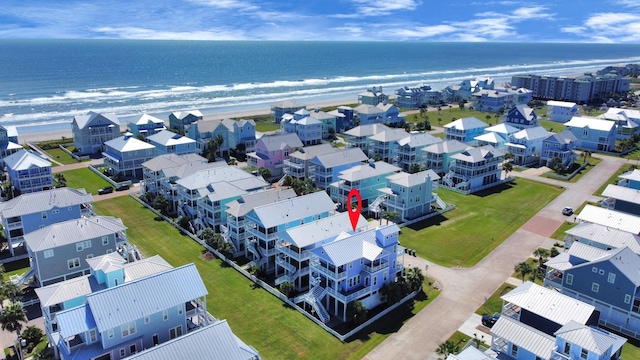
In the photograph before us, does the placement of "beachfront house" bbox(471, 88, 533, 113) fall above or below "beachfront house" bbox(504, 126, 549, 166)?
above

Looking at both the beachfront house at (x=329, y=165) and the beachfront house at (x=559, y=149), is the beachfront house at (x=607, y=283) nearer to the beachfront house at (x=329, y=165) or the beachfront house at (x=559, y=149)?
the beachfront house at (x=329, y=165)

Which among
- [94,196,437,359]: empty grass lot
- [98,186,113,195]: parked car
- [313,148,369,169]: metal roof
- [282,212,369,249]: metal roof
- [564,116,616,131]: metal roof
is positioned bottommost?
[94,196,437,359]: empty grass lot

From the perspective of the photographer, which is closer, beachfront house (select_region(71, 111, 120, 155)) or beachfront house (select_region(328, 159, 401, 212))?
beachfront house (select_region(328, 159, 401, 212))

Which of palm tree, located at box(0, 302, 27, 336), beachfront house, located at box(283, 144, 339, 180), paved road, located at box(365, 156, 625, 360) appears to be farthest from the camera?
beachfront house, located at box(283, 144, 339, 180)

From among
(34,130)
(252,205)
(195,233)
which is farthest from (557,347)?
(34,130)

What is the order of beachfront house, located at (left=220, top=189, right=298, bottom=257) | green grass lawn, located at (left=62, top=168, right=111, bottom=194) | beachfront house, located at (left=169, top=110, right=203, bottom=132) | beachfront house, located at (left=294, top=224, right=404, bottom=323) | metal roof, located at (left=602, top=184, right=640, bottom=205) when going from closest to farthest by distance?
1. beachfront house, located at (left=294, top=224, right=404, bottom=323)
2. beachfront house, located at (left=220, top=189, right=298, bottom=257)
3. metal roof, located at (left=602, top=184, right=640, bottom=205)
4. green grass lawn, located at (left=62, top=168, right=111, bottom=194)
5. beachfront house, located at (left=169, top=110, right=203, bottom=132)

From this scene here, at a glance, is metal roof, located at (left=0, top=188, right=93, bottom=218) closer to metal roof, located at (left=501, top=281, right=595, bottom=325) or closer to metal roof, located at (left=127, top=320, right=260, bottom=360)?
metal roof, located at (left=127, top=320, right=260, bottom=360)

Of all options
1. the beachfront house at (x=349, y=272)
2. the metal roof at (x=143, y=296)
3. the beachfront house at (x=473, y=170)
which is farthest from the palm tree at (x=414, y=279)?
the beachfront house at (x=473, y=170)

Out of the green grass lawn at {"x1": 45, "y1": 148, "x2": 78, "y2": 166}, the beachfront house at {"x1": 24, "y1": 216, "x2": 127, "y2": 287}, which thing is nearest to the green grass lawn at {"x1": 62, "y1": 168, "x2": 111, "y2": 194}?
the green grass lawn at {"x1": 45, "y1": 148, "x2": 78, "y2": 166}
